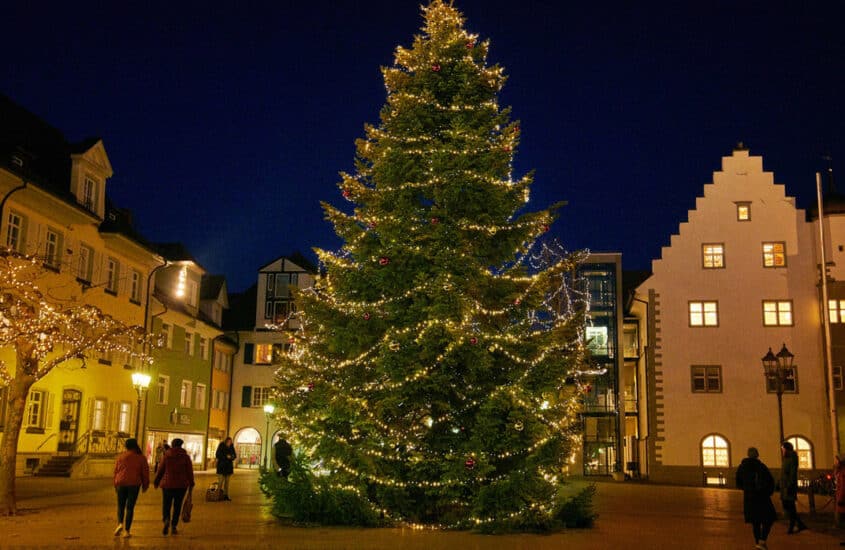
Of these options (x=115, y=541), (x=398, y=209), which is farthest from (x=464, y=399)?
(x=115, y=541)

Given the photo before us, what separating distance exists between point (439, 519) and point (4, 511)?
930cm

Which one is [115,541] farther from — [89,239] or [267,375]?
[267,375]

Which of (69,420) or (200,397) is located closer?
(69,420)

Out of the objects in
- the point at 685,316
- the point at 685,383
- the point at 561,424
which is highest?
the point at 685,316

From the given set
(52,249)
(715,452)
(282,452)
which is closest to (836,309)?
(715,452)

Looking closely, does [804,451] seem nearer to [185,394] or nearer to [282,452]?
[282,452]

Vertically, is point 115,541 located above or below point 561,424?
below

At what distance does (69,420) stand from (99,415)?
8.30 ft

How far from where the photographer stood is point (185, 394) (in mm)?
52438

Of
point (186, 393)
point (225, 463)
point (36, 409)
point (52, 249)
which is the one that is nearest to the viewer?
point (225, 463)

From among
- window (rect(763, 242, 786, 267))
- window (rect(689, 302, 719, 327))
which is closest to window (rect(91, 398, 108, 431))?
window (rect(689, 302, 719, 327))

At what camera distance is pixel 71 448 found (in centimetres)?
3734

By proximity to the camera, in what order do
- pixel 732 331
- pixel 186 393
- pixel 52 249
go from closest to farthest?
pixel 52 249 → pixel 732 331 → pixel 186 393

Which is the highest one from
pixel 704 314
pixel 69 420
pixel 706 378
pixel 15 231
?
pixel 15 231
